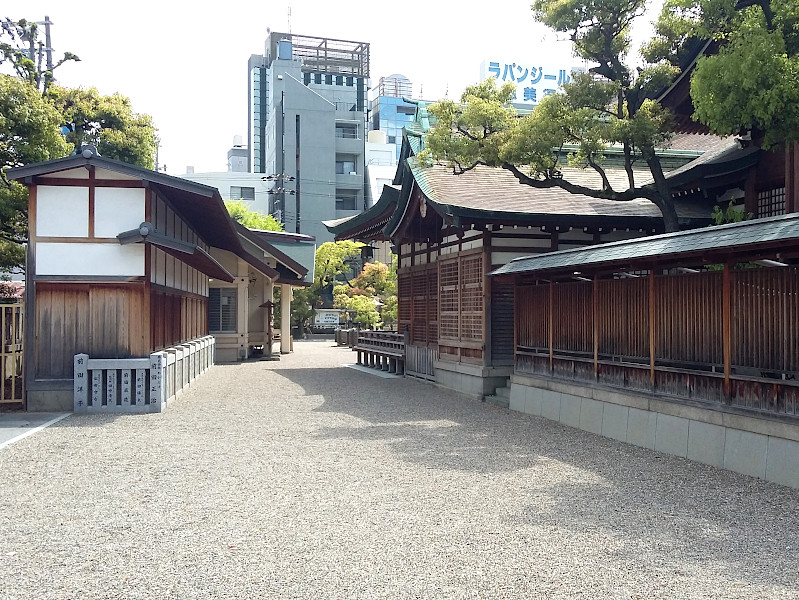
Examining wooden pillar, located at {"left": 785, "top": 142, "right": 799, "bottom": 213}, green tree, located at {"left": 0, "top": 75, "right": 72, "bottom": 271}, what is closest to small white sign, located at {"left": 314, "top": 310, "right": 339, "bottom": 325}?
green tree, located at {"left": 0, "top": 75, "right": 72, "bottom": 271}

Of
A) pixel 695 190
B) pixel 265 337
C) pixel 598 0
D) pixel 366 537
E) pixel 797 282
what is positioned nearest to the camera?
pixel 366 537

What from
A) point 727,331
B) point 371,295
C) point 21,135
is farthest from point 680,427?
point 371,295

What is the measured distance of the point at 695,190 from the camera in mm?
15445

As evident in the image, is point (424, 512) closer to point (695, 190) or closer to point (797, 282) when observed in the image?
point (797, 282)

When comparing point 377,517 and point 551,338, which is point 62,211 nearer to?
point 551,338

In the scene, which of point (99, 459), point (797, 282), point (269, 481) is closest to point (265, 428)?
point (99, 459)

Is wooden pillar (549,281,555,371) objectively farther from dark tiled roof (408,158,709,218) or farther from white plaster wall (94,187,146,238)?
white plaster wall (94,187,146,238)

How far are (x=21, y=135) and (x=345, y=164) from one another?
49.0 meters

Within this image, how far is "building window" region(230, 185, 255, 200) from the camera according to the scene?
66.6 m

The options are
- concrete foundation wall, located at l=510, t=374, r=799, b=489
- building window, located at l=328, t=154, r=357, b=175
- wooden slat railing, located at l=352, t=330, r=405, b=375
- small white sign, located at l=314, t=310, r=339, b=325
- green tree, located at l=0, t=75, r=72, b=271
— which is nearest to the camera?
concrete foundation wall, located at l=510, t=374, r=799, b=489

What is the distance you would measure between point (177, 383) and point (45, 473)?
295 inches

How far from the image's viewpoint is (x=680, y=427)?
9.35 meters

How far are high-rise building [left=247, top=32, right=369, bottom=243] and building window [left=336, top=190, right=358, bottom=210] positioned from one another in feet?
0.29

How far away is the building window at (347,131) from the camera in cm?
6456
